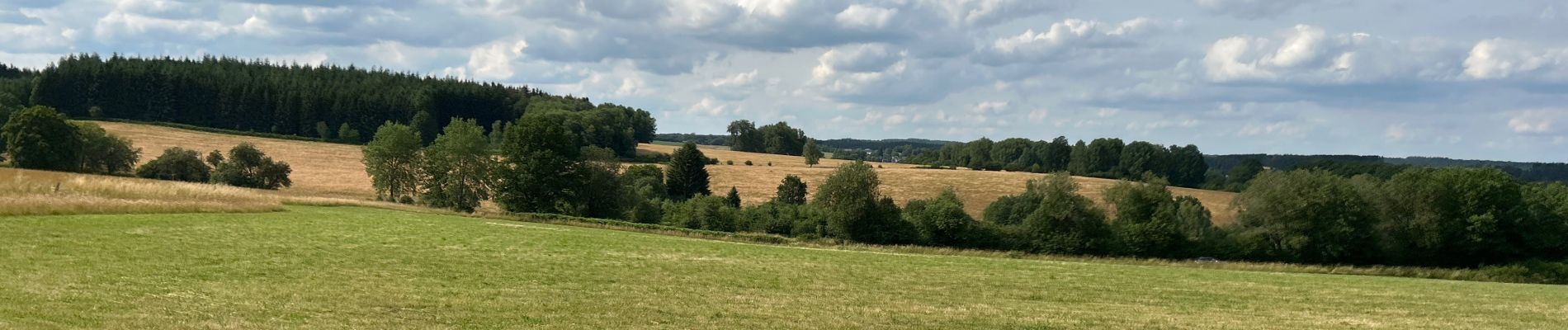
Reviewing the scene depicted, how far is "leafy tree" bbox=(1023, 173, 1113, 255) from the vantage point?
214ft

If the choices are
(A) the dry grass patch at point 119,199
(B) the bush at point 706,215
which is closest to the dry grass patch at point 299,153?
(B) the bush at point 706,215

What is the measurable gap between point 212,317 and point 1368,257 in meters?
69.9

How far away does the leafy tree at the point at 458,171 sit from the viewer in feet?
261

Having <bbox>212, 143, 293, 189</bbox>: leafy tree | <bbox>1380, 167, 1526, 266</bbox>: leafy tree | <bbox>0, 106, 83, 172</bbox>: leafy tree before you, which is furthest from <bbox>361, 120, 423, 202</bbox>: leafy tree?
<bbox>1380, 167, 1526, 266</bbox>: leafy tree

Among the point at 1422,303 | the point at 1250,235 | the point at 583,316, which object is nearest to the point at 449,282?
the point at 583,316

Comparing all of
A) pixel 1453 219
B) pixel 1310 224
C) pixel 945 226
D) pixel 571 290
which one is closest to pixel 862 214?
pixel 945 226

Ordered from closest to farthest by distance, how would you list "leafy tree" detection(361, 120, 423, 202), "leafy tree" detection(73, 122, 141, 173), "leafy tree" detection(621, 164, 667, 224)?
"leafy tree" detection(621, 164, 667, 224) → "leafy tree" detection(361, 120, 423, 202) → "leafy tree" detection(73, 122, 141, 173)

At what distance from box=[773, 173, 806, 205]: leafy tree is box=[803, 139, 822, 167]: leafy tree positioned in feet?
140

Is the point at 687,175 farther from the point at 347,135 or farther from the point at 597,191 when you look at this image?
the point at 347,135

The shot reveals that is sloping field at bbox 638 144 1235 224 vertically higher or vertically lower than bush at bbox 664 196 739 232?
higher

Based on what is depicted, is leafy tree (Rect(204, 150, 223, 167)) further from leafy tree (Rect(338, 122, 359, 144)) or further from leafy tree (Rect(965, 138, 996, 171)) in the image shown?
leafy tree (Rect(965, 138, 996, 171))

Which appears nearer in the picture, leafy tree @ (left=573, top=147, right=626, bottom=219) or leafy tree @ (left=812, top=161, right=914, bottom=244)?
leafy tree @ (left=812, top=161, right=914, bottom=244)

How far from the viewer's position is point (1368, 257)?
217 ft

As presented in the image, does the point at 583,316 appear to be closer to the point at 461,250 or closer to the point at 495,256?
A: the point at 495,256
